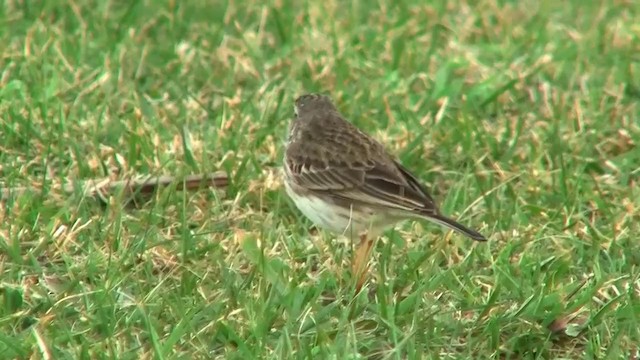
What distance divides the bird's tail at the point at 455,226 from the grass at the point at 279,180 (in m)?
0.24

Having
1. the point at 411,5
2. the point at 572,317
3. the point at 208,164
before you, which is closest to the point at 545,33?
the point at 411,5

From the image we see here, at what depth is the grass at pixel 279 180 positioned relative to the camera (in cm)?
585

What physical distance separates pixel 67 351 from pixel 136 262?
3.23 ft

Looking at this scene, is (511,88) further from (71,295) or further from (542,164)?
(71,295)

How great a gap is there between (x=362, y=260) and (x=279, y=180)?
4.37 feet

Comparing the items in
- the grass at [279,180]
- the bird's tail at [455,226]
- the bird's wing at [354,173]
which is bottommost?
the grass at [279,180]

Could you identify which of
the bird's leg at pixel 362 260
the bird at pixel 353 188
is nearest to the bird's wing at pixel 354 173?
the bird at pixel 353 188

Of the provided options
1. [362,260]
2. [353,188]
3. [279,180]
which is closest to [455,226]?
[362,260]

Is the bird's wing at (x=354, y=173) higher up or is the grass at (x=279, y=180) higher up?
the bird's wing at (x=354, y=173)

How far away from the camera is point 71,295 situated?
604cm

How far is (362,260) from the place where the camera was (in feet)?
21.1

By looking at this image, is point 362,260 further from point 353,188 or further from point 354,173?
point 354,173

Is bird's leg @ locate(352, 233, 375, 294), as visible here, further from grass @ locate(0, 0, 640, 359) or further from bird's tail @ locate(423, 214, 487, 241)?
bird's tail @ locate(423, 214, 487, 241)

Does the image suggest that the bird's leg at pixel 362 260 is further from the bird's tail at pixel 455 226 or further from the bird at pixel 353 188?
the bird's tail at pixel 455 226
